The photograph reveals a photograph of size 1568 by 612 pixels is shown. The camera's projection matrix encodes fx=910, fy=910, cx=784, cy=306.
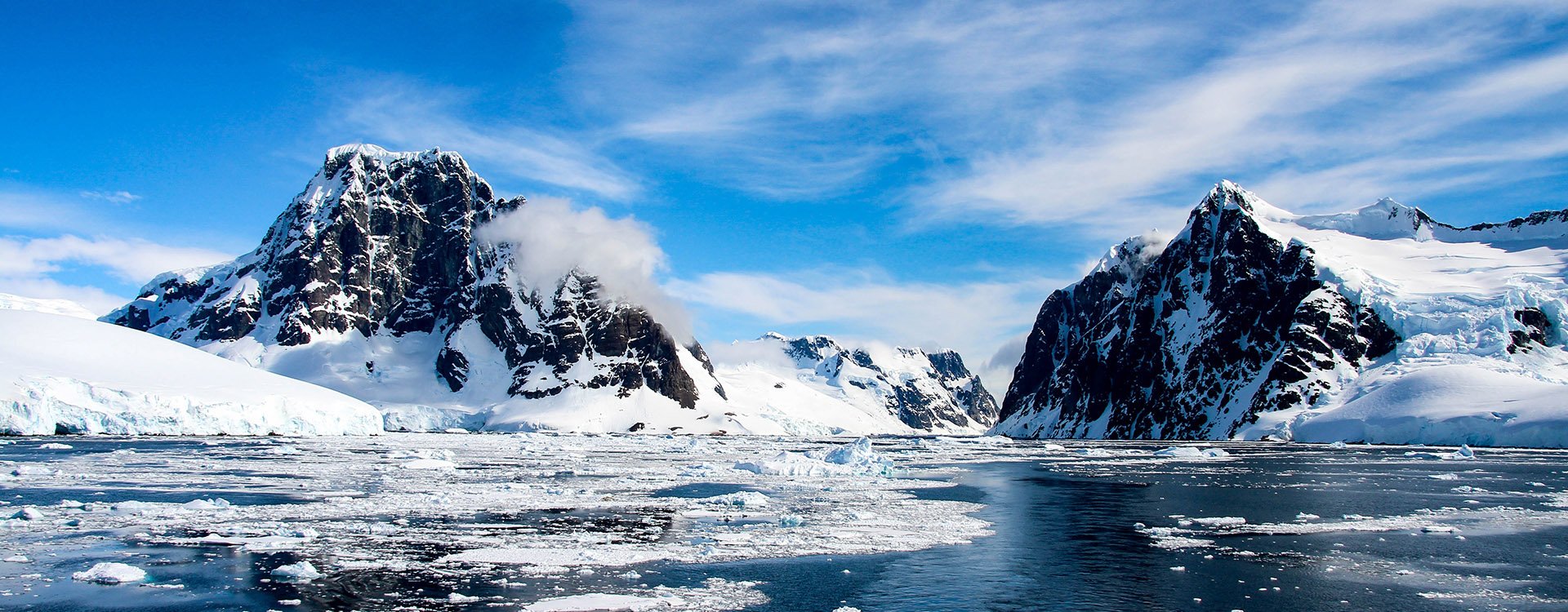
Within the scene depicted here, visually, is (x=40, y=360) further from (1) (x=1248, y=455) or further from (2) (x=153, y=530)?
(1) (x=1248, y=455)

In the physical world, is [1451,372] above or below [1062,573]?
above

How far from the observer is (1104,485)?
61375 millimetres

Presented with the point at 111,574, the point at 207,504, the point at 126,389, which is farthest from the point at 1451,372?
the point at 126,389

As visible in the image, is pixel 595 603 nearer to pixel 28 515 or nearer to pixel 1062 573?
pixel 1062 573

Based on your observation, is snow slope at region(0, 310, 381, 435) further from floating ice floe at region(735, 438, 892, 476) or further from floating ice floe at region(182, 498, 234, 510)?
floating ice floe at region(182, 498, 234, 510)

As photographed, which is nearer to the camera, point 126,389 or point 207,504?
point 207,504

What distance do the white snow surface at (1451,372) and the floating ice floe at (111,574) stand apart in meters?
146

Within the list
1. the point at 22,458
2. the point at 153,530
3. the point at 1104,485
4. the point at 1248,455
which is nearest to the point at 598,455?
the point at 22,458

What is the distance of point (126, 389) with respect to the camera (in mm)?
111688

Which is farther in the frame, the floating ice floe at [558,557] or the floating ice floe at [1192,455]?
the floating ice floe at [1192,455]

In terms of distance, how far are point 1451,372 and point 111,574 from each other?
175148 mm

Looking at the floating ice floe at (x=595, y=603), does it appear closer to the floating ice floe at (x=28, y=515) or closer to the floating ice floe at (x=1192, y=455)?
the floating ice floe at (x=28, y=515)

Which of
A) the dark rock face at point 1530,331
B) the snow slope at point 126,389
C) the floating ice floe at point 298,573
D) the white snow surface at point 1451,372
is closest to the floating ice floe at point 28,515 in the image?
the floating ice floe at point 298,573

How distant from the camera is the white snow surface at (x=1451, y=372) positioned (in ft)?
410
